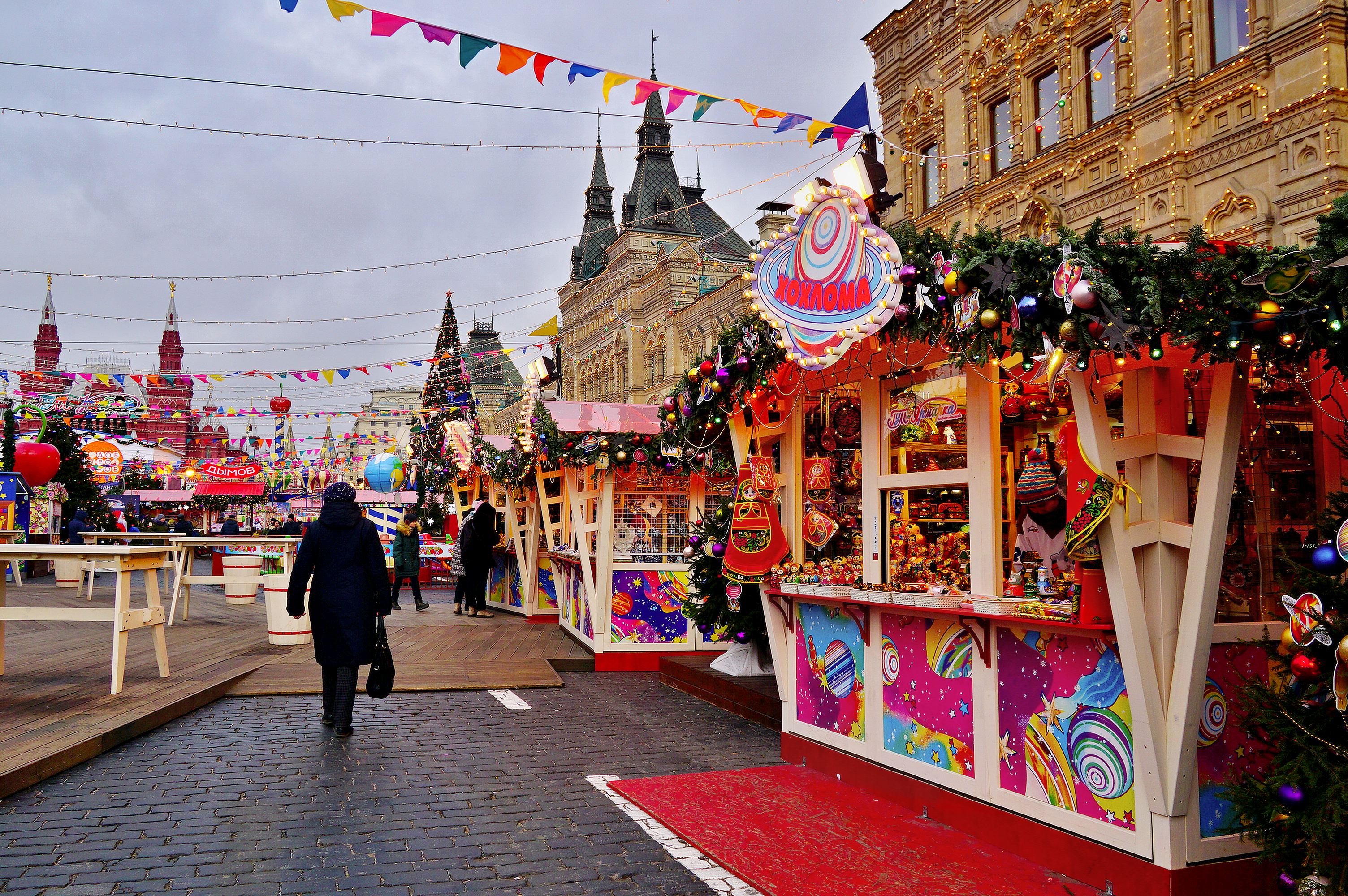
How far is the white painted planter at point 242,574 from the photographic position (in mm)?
12680

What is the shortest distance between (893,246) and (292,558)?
36.9ft

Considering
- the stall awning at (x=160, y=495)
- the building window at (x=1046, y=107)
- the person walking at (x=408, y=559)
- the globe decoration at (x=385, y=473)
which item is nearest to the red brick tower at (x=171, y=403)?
the stall awning at (x=160, y=495)

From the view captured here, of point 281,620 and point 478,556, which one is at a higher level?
point 478,556

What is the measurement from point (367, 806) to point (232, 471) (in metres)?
29.9

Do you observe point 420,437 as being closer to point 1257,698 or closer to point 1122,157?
point 1122,157

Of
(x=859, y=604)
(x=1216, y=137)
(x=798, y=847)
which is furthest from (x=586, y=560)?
(x=1216, y=137)

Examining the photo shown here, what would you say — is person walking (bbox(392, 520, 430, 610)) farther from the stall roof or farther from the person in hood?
the stall roof

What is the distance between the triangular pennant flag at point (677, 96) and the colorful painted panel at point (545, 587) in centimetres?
836

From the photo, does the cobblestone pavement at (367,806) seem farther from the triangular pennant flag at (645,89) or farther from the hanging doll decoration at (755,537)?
the triangular pennant flag at (645,89)

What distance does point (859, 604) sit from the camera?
552 cm

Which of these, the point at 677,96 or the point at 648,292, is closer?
the point at 677,96

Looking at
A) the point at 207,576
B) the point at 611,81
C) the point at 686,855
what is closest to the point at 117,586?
the point at 686,855

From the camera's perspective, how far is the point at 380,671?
21.2 ft

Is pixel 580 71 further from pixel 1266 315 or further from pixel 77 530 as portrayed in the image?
pixel 77 530
